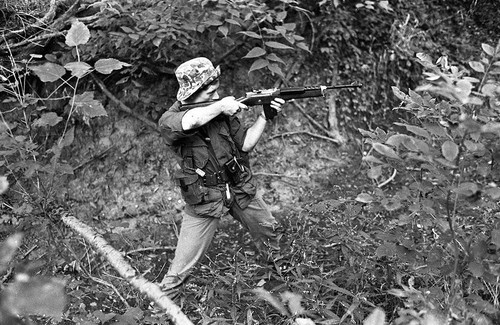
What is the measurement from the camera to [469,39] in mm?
6617

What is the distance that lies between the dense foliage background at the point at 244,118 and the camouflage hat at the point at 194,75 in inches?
26.8

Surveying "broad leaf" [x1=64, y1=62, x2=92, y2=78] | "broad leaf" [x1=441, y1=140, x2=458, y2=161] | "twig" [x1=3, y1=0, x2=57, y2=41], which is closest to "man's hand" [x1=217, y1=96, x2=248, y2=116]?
"broad leaf" [x1=64, y1=62, x2=92, y2=78]

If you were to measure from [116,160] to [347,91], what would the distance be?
10.1ft

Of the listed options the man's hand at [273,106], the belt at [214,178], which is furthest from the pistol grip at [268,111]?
the belt at [214,178]

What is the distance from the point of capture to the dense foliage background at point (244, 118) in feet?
12.7

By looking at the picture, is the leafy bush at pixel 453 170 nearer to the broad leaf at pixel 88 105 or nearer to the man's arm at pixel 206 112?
the man's arm at pixel 206 112

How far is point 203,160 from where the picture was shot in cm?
379

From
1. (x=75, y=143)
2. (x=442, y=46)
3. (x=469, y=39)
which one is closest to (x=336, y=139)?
(x=442, y=46)

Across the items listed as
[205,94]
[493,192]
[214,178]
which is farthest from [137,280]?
[205,94]

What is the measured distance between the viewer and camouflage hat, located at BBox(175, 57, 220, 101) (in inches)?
146

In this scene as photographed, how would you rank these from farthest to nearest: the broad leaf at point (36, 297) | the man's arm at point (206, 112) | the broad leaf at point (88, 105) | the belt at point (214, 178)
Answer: the belt at point (214, 178) → the man's arm at point (206, 112) → the broad leaf at point (88, 105) → the broad leaf at point (36, 297)

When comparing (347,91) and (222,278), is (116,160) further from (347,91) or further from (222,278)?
(347,91)

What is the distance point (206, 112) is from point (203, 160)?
42 centimetres

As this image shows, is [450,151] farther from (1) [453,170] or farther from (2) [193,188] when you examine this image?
(2) [193,188]
